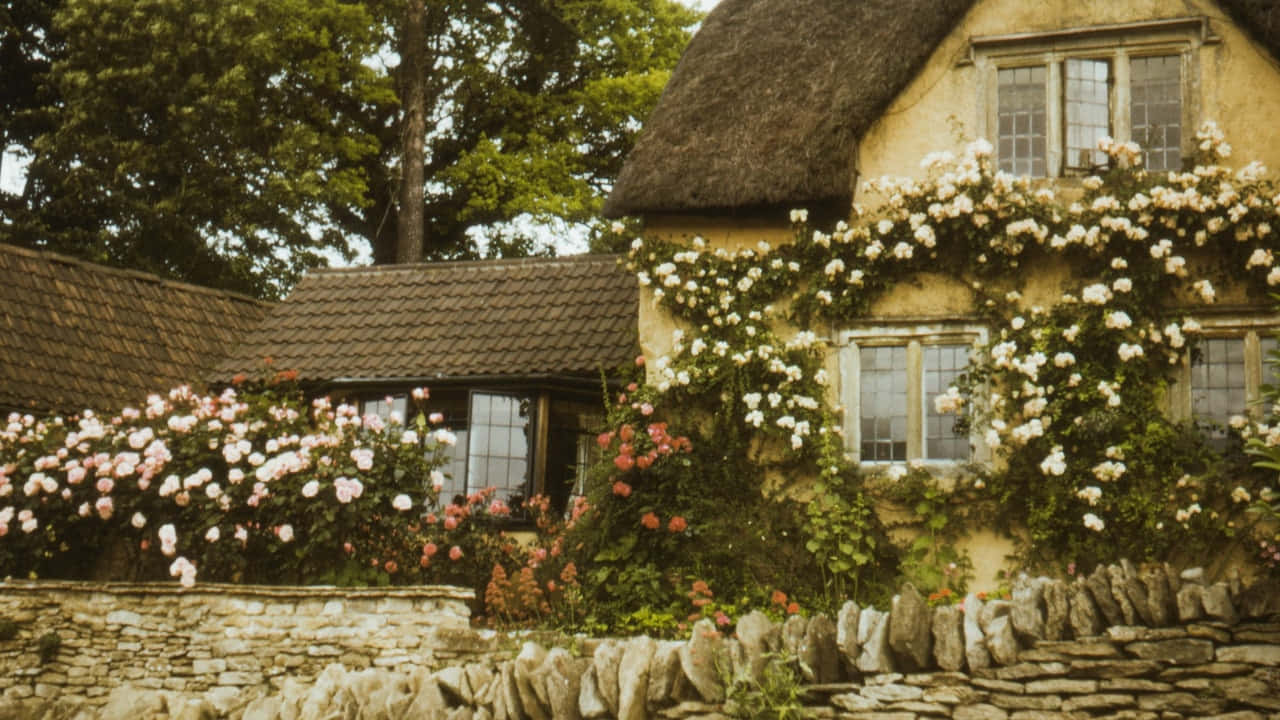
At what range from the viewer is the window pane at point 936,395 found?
11.7 meters

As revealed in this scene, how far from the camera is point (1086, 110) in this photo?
1198 centimetres

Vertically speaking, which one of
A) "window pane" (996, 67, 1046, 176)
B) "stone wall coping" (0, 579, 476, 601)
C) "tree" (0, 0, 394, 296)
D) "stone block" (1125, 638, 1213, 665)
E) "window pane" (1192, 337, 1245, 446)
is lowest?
"stone wall coping" (0, 579, 476, 601)

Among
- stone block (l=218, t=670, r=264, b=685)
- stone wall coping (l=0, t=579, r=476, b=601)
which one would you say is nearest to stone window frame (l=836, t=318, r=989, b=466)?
stone wall coping (l=0, t=579, r=476, b=601)

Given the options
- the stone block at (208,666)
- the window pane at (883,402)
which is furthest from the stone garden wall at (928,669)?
the window pane at (883,402)

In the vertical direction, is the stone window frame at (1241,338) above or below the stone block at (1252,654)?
above

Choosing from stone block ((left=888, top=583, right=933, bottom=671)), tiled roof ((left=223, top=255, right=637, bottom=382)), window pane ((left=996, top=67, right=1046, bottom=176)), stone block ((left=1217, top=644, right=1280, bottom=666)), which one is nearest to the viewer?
stone block ((left=1217, top=644, right=1280, bottom=666))

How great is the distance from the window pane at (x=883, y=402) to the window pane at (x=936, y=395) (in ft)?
0.71

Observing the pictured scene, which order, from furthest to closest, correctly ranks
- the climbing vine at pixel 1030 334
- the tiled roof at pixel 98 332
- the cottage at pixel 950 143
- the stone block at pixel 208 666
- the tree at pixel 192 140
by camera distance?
the tree at pixel 192 140 → the tiled roof at pixel 98 332 → the cottage at pixel 950 143 → the climbing vine at pixel 1030 334 → the stone block at pixel 208 666

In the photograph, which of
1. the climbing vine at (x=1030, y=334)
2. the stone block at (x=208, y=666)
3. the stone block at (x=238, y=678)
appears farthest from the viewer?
the climbing vine at (x=1030, y=334)

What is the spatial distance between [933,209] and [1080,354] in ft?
5.91

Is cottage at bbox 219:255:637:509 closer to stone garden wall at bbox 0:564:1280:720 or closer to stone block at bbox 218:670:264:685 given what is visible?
stone block at bbox 218:670:264:685

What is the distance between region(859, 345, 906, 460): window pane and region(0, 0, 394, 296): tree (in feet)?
42.6

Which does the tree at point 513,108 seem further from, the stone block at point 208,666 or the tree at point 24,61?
the stone block at point 208,666

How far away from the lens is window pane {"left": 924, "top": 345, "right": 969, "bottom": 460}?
11688 millimetres
